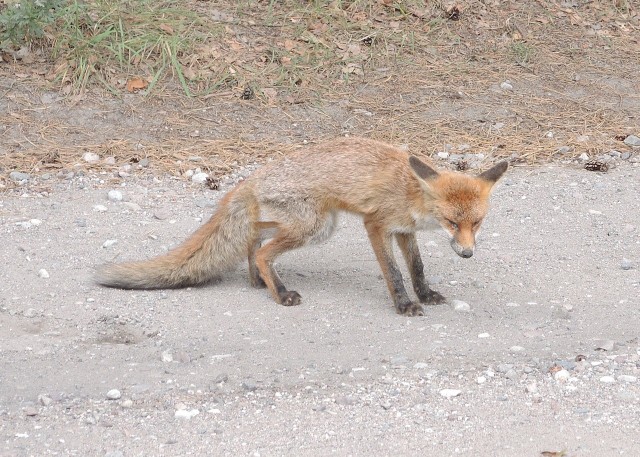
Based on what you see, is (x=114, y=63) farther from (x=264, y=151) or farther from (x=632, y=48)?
(x=632, y=48)

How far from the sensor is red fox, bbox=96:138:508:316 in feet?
20.3

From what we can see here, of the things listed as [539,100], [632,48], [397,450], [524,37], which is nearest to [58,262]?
[397,450]

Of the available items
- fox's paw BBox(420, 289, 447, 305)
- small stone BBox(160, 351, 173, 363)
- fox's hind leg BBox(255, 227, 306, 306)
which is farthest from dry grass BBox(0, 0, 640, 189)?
small stone BBox(160, 351, 173, 363)

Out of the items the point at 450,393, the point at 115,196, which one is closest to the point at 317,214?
the point at 450,393

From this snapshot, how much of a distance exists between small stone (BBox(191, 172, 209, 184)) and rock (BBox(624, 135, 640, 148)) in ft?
13.6

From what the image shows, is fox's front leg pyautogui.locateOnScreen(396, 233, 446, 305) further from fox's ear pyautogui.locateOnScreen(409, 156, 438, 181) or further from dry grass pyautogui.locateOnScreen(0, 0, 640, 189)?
dry grass pyautogui.locateOnScreen(0, 0, 640, 189)

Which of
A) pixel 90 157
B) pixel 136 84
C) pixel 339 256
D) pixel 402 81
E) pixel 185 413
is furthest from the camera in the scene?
pixel 402 81

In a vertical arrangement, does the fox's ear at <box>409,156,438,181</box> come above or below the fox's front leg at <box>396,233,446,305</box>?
above

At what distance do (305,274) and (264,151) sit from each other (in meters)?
A: 2.38

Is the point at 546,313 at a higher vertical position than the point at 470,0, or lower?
lower

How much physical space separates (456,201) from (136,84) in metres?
4.92

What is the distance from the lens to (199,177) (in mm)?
8531

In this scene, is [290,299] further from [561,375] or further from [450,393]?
[561,375]

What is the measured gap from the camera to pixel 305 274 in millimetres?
7000
